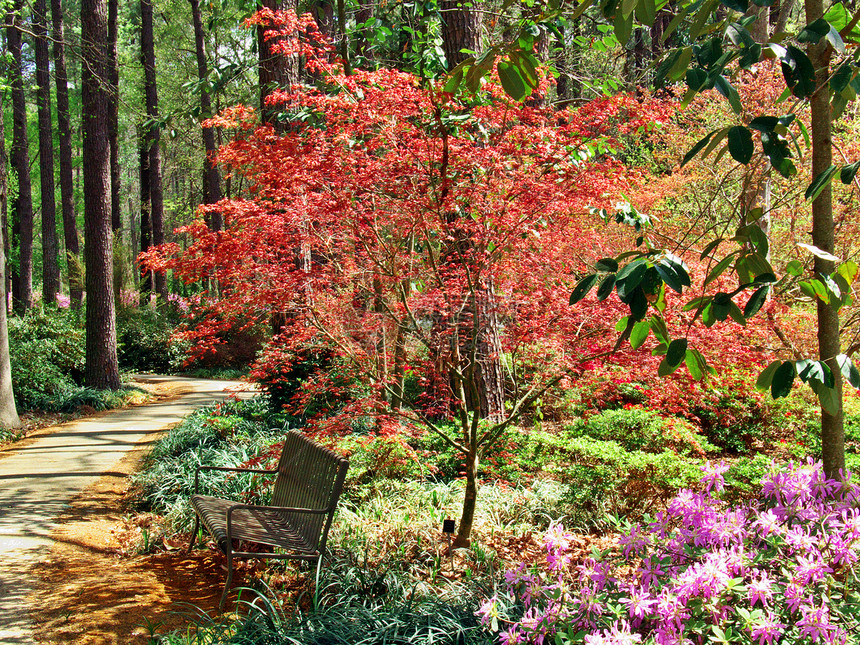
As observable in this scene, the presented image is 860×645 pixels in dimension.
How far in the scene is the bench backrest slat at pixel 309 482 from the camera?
3.85 meters

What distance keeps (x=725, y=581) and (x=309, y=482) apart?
2.91 meters

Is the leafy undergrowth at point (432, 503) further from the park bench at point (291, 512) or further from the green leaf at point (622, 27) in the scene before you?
the green leaf at point (622, 27)

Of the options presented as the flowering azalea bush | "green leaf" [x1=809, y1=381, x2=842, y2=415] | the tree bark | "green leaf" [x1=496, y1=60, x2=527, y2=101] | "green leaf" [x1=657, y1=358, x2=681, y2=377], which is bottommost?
the flowering azalea bush

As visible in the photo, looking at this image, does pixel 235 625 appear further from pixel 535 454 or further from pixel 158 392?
pixel 158 392

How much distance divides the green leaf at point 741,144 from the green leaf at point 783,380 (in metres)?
Answer: 0.54

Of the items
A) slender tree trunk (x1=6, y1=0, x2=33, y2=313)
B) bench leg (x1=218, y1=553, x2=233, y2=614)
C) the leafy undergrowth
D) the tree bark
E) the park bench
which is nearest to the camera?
the leafy undergrowth

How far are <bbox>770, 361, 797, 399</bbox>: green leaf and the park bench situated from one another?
8.48 feet

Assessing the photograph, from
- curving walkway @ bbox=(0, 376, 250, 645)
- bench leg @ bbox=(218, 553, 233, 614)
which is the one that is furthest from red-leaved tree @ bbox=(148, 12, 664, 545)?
curving walkway @ bbox=(0, 376, 250, 645)

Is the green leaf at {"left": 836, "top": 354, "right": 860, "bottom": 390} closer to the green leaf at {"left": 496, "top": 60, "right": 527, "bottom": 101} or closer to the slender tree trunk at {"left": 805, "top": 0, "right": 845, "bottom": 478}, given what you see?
the slender tree trunk at {"left": 805, "top": 0, "right": 845, "bottom": 478}

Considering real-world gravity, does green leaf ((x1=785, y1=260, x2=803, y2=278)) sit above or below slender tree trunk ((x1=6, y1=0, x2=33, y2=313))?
below

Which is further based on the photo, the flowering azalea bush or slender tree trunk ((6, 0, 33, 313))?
slender tree trunk ((6, 0, 33, 313))

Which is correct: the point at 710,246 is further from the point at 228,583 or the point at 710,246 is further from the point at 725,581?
the point at 228,583

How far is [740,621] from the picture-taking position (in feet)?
6.73

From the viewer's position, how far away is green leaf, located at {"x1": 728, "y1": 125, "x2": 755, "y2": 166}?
1.69 m
